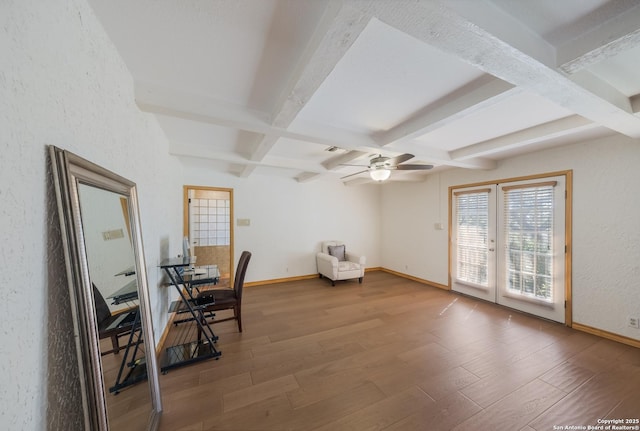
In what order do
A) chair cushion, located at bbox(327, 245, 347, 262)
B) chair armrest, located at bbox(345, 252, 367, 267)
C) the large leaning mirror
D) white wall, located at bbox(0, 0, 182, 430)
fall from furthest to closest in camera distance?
1. chair cushion, located at bbox(327, 245, 347, 262)
2. chair armrest, located at bbox(345, 252, 367, 267)
3. the large leaning mirror
4. white wall, located at bbox(0, 0, 182, 430)

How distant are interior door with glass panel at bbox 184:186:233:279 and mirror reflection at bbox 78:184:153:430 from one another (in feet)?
10.7

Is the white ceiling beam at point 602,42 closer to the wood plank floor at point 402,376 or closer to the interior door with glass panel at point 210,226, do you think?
the wood plank floor at point 402,376

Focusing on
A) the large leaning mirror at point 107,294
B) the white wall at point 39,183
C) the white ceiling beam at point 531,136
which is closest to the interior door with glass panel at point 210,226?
the large leaning mirror at point 107,294

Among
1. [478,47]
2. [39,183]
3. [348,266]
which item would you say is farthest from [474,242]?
[39,183]

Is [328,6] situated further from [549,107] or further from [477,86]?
[549,107]

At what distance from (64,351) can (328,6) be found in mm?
1757

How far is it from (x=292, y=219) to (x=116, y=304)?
161 inches

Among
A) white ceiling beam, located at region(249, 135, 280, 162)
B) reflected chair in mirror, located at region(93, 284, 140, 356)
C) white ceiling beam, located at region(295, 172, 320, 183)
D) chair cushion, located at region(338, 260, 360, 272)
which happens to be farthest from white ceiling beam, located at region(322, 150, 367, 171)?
reflected chair in mirror, located at region(93, 284, 140, 356)

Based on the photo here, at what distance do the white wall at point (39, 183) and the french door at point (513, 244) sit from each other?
482 cm

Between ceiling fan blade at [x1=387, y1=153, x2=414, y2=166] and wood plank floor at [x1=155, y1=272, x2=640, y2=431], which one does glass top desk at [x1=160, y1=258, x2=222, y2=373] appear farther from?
ceiling fan blade at [x1=387, y1=153, x2=414, y2=166]

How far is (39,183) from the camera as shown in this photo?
794 millimetres

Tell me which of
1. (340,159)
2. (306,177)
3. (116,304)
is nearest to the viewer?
(116,304)

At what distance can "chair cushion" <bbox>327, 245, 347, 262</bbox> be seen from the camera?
5367 mm

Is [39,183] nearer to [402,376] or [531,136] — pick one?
[402,376]
